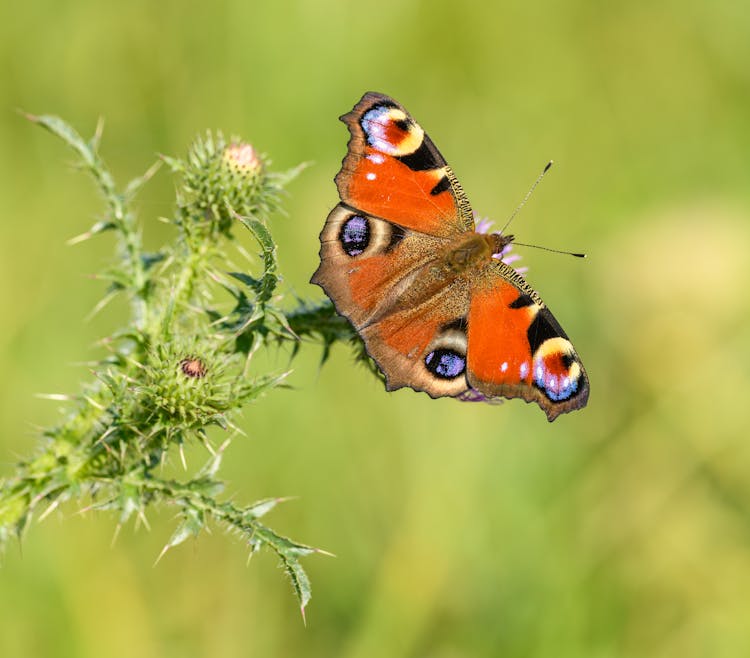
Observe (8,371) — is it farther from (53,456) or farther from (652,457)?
(652,457)

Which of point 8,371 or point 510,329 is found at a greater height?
point 510,329

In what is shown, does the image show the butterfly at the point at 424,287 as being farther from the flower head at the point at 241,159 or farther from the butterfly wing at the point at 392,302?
the flower head at the point at 241,159

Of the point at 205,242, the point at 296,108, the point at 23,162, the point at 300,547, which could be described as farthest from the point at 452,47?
the point at 300,547

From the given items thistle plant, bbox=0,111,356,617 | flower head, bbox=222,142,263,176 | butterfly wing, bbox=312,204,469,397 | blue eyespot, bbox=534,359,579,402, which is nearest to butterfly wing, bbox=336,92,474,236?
butterfly wing, bbox=312,204,469,397

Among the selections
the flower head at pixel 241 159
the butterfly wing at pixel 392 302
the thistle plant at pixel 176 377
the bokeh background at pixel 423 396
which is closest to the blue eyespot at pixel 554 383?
the butterfly wing at pixel 392 302

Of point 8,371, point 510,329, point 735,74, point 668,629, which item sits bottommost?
point 8,371
